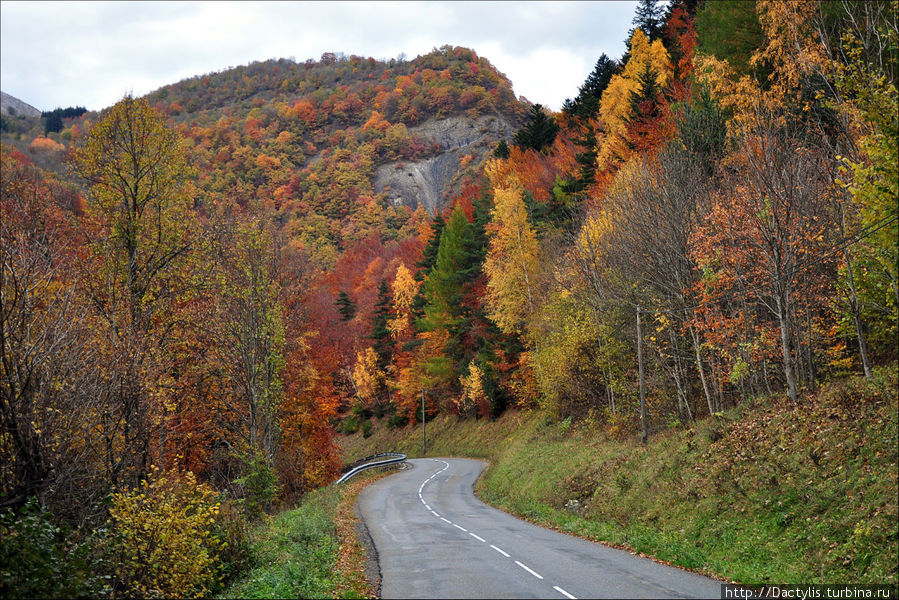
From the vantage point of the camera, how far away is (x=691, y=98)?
105ft

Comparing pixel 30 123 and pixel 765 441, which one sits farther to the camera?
pixel 30 123

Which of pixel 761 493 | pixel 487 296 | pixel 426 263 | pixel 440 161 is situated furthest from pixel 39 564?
pixel 440 161

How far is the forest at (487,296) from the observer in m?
11.4

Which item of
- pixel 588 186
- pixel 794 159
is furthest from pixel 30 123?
pixel 794 159

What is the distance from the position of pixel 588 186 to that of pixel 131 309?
1312 inches

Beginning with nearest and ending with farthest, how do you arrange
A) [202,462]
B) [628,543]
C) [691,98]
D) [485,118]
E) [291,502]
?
1. [628,543]
2. [202,462]
3. [291,502]
4. [691,98]
5. [485,118]

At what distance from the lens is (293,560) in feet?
42.7

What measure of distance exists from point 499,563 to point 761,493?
6.75 metres

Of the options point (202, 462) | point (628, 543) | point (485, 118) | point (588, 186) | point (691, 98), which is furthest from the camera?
point (485, 118)

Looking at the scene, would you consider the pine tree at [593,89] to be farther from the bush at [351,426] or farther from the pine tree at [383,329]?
the bush at [351,426]

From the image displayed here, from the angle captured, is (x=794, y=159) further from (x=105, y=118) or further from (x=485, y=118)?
(x=485, y=118)

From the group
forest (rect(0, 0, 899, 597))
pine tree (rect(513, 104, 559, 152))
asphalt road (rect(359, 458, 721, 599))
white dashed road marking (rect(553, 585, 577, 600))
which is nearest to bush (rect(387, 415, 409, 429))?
forest (rect(0, 0, 899, 597))

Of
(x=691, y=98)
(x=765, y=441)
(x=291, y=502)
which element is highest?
(x=691, y=98)

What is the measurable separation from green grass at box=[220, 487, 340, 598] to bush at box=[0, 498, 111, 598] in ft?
8.30
